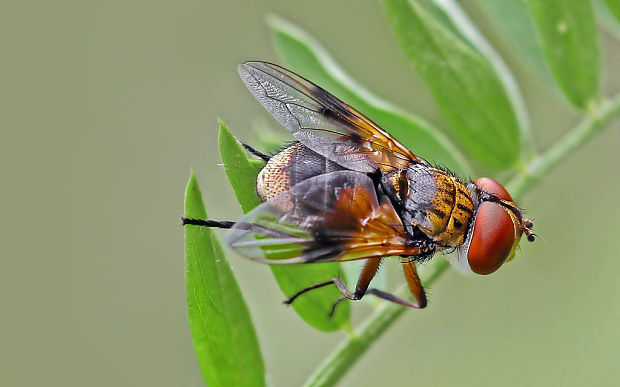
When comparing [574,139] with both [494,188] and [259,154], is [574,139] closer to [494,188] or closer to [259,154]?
[494,188]

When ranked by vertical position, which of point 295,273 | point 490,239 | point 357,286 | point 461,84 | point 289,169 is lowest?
point 490,239

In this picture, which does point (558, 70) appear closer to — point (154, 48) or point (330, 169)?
point (330, 169)

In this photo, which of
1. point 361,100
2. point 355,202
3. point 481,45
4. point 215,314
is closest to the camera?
point 215,314

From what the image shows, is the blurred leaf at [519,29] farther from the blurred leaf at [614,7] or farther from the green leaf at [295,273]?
the green leaf at [295,273]

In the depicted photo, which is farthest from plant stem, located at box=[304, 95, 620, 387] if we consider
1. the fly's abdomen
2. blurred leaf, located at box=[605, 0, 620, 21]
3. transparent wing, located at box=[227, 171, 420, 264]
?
the fly's abdomen

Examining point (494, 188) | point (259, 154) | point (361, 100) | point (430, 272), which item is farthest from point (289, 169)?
point (494, 188)

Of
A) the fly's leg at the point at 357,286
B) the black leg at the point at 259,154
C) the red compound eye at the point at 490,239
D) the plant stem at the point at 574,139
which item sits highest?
the black leg at the point at 259,154

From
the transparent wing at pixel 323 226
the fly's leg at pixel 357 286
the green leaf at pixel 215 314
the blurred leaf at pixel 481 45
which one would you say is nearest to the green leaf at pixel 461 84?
the blurred leaf at pixel 481 45

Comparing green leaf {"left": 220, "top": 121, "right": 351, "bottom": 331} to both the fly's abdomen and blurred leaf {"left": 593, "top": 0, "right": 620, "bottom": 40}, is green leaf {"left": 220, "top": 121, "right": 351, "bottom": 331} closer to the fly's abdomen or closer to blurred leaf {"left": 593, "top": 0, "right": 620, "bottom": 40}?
the fly's abdomen
